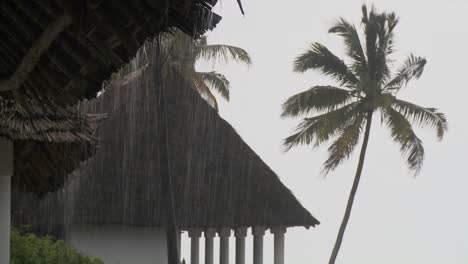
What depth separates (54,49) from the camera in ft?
14.4

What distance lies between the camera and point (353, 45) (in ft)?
80.1

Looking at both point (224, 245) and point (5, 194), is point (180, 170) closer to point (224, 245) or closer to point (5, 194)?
point (224, 245)

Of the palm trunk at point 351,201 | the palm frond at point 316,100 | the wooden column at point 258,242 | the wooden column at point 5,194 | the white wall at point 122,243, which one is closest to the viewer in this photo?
the wooden column at point 5,194

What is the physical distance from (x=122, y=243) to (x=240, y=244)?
10.4ft

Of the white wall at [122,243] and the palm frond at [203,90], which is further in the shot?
the palm frond at [203,90]

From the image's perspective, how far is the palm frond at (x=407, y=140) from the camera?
76.9ft

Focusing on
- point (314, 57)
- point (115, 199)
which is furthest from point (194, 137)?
point (314, 57)

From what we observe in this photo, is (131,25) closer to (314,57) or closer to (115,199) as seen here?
(115,199)

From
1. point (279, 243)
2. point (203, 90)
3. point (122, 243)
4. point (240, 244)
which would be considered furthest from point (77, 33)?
point (203, 90)

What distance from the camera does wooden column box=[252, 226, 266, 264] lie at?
19828 millimetres

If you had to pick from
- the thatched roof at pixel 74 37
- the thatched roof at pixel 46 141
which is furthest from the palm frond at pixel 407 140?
the thatched roof at pixel 74 37

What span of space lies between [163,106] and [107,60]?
14.8 metres

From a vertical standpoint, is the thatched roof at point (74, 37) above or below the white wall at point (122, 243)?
above

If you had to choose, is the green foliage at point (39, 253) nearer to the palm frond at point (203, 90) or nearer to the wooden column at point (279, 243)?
the wooden column at point (279, 243)
